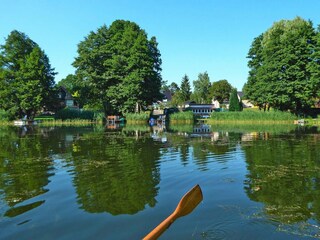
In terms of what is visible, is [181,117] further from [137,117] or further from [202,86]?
[202,86]

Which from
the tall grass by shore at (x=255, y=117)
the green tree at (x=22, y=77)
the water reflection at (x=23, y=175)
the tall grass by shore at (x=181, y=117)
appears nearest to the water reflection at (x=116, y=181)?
the water reflection at (x=23, y=175)

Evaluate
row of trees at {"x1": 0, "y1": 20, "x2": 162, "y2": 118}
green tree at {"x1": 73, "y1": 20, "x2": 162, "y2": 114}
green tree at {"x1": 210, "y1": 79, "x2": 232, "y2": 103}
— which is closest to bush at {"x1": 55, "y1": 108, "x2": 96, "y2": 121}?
row of trees at {"x1": 0, "y1": 20, "x2": 162, "y2": 118}

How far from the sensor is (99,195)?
7.92m

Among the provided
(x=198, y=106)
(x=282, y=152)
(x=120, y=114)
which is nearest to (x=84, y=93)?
(x=120, y=114)

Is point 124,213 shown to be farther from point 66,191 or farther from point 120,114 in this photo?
point 120,114

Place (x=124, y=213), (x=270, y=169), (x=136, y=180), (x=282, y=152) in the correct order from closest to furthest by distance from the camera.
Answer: (x=124, y=213) → (x=136, y=180) → (x=270, y=169) → (x=282, y=152)

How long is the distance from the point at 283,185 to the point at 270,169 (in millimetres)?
2350

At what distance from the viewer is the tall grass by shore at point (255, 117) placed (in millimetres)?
48688

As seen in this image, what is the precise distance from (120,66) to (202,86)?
6191cm

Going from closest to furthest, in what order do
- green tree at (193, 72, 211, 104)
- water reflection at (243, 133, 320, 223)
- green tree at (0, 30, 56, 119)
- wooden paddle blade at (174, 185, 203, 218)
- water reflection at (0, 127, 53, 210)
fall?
wooden paddle blade at (174, 185, 203, 218)
water reflection at (243, 133, 320, 223)
water reflection at (0, 127, 53, 210)
green tree at (0, 30, 56, 119)
green tree at (193, 72, 211, 104)

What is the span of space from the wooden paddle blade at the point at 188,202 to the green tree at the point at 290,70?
5035 cm

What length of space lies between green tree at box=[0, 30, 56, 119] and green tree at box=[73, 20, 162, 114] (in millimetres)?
7528

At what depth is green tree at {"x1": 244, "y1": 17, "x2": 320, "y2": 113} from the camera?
1983 inches

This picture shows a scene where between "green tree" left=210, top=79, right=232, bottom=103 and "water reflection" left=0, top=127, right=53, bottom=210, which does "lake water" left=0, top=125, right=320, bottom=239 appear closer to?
"water reflection" left=0, top=127, right=53, bottom=210
